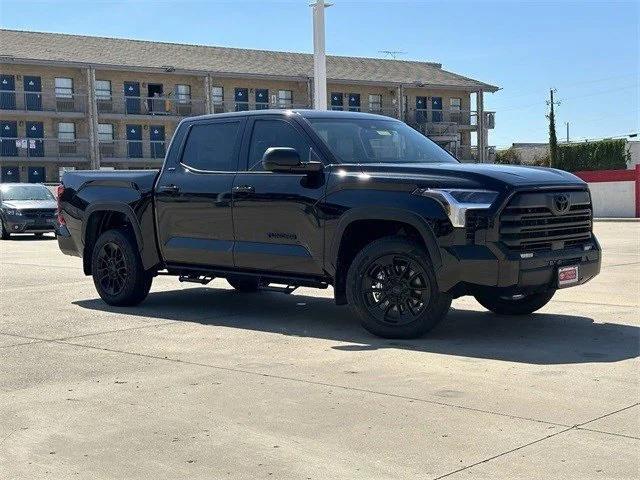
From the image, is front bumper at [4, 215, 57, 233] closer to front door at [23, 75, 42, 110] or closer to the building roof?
the building roof

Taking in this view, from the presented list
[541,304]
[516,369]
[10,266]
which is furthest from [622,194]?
[516,369]

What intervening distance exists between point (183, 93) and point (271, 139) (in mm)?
52078

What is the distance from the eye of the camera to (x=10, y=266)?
15789mm

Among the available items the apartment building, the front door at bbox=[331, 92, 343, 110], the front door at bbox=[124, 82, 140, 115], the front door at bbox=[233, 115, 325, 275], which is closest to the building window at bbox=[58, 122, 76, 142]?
the apartment building

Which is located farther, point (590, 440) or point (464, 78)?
point (464, 78)

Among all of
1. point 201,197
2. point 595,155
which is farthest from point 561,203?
point 595,155

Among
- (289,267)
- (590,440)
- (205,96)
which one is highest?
(205,96)

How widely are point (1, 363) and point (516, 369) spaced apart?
3.81 metres

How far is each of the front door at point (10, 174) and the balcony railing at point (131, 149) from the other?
4926 mm

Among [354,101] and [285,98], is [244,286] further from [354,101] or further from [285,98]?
[354,101]

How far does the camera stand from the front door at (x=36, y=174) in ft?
179

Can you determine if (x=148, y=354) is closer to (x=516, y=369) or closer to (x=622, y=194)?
(x=516, y=369)

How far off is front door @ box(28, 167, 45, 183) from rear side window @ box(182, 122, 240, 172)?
47.6 metres

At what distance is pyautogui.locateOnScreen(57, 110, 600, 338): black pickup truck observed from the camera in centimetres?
727
